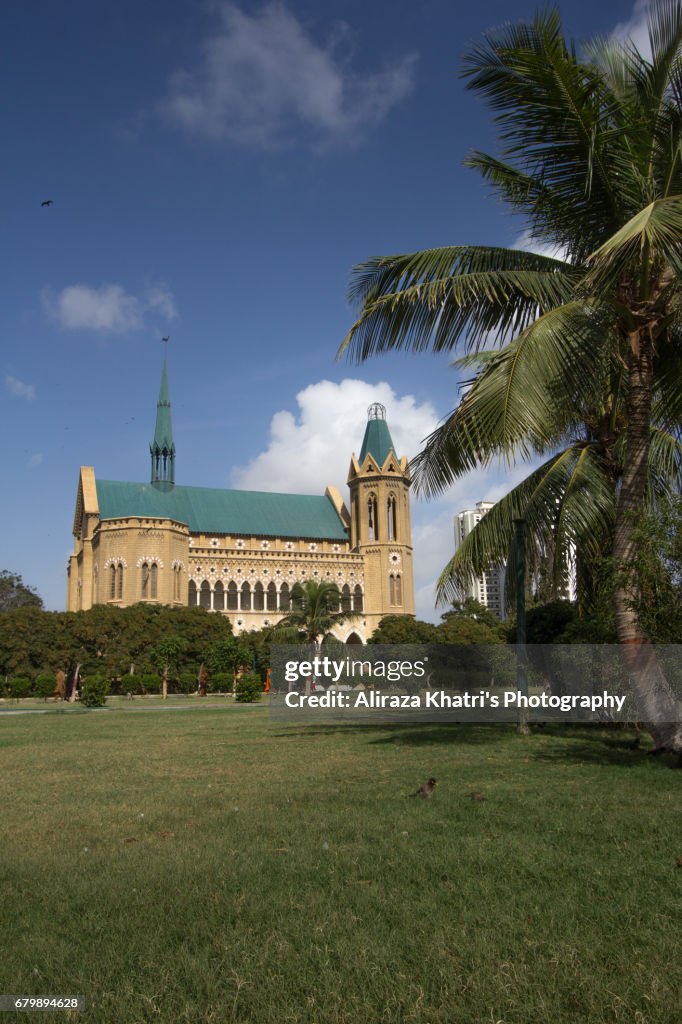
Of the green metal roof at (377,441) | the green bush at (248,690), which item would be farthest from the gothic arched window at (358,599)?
the green bush at (248,690)

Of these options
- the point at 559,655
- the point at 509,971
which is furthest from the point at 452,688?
the point at 509,971

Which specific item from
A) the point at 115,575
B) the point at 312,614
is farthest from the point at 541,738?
the point at 115,575

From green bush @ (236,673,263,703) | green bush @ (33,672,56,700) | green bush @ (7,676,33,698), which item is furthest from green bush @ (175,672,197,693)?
green bush @ (236,673,263,703)

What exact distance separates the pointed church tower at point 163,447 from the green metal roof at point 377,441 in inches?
717

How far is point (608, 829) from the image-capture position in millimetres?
6527

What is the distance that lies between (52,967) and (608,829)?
171 inches

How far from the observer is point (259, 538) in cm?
7906

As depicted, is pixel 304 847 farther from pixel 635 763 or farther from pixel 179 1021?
pixel 635 763

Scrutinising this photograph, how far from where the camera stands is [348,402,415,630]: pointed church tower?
78.6 m

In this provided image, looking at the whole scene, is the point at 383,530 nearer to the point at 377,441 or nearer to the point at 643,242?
the point at 377,441

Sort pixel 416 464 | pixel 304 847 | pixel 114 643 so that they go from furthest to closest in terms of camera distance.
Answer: pixel 114 643, pixel 416 464, pixel 304 847

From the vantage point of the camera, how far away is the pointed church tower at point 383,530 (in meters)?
78.6

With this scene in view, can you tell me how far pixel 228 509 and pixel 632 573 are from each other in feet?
235

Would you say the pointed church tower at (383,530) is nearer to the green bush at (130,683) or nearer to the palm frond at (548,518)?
Answer: the green bush at (130,683)
